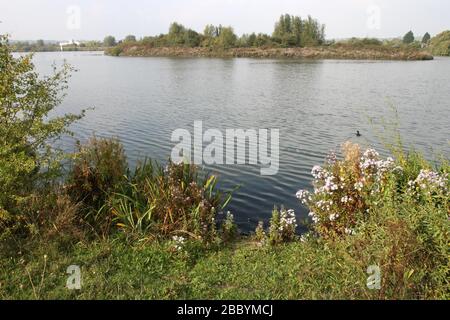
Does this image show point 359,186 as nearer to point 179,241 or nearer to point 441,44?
point 179,241

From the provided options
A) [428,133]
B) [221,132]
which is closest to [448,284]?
[221,132]

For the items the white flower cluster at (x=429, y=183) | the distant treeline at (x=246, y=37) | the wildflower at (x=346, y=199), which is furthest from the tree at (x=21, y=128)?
the distant treeline at (x=246, y=37)

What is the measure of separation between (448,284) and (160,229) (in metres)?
4.65

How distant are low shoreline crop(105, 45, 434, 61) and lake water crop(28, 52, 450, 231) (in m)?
48.1

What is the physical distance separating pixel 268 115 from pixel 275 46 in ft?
292

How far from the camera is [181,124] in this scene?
21.0 meters

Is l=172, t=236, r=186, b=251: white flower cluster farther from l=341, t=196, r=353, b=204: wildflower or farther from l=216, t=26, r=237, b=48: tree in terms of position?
l=216, t=26, r=237, b=48: tree

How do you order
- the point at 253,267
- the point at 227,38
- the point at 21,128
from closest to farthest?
the point at 253,267 → the point at 21,128 → the point at 227,38

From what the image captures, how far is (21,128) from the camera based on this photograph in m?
6.49

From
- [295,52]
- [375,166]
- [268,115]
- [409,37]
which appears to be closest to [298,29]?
[295,52]

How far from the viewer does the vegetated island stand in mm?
90250

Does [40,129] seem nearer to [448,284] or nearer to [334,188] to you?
[334,188]

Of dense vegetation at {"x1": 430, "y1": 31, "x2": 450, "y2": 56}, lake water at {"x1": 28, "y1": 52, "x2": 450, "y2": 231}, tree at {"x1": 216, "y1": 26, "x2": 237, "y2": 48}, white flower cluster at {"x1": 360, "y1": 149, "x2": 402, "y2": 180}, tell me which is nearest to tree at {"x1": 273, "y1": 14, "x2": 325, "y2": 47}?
tree at {"x1": 216, "y1": 26, "x2": 237, "y2": 48}
